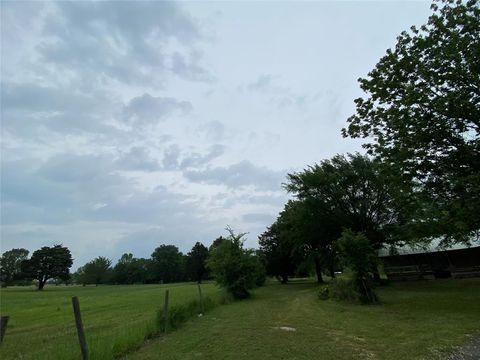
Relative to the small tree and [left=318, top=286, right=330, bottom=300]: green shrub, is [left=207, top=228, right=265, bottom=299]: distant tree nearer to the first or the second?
[left=318, top=286, right=330, bottom=300]: green shrub

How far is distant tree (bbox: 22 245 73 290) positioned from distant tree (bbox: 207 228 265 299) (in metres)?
89.5

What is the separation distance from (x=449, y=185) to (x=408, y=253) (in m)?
22.4

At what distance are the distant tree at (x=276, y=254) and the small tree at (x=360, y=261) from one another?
26220 mm

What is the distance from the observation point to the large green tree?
492 inches

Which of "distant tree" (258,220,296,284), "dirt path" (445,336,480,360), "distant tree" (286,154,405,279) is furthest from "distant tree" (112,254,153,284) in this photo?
"dirt path" (445,336,480,360)

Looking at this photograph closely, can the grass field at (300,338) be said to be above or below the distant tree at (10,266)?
below

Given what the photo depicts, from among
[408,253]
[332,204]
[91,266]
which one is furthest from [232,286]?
[91,266]

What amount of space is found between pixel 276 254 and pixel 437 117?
34.3m

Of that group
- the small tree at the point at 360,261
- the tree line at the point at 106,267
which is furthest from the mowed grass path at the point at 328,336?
the tree line at the point at 106,267

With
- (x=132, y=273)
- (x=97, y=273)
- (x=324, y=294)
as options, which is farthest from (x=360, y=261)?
(x=97, y=273)

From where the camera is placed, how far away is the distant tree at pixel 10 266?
104 m

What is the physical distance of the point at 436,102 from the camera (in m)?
13.0

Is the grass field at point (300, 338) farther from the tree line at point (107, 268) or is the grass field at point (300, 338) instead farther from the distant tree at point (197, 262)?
the distant tree at point (197, 262)

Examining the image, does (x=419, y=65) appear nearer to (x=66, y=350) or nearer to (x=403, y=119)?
(x=403, y=119)
